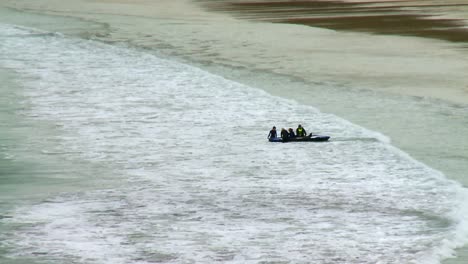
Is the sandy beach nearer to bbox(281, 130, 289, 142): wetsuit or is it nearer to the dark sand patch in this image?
the dark sand patch

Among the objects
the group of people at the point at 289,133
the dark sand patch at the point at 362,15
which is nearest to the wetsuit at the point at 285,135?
the group of people at the point at 289,133

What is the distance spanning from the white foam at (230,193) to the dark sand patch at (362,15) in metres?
13.2

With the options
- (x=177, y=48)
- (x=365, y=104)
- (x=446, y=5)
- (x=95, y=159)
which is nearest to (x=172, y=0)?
(x=446, y=5)

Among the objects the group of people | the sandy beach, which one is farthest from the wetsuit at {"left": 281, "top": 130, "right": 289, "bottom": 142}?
the sandy beach

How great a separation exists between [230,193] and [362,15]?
26.5m

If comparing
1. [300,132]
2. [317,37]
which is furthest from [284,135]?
[317,37]

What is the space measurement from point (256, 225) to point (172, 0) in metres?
39.3

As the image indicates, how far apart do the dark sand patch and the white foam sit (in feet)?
43.4

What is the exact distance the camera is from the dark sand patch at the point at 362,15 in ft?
111

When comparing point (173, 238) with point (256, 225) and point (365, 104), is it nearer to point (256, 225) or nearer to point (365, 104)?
point (256, 225)

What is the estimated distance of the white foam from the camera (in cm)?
1128

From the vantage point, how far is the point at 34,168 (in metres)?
15.1

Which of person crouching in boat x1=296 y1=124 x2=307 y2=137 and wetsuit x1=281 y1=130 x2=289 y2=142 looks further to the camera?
person crouching in boat x1=296 y1=124 x2=307 y2=137

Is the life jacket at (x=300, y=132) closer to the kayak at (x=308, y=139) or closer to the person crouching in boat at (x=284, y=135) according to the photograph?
the kayak at (x=308, y=139)
